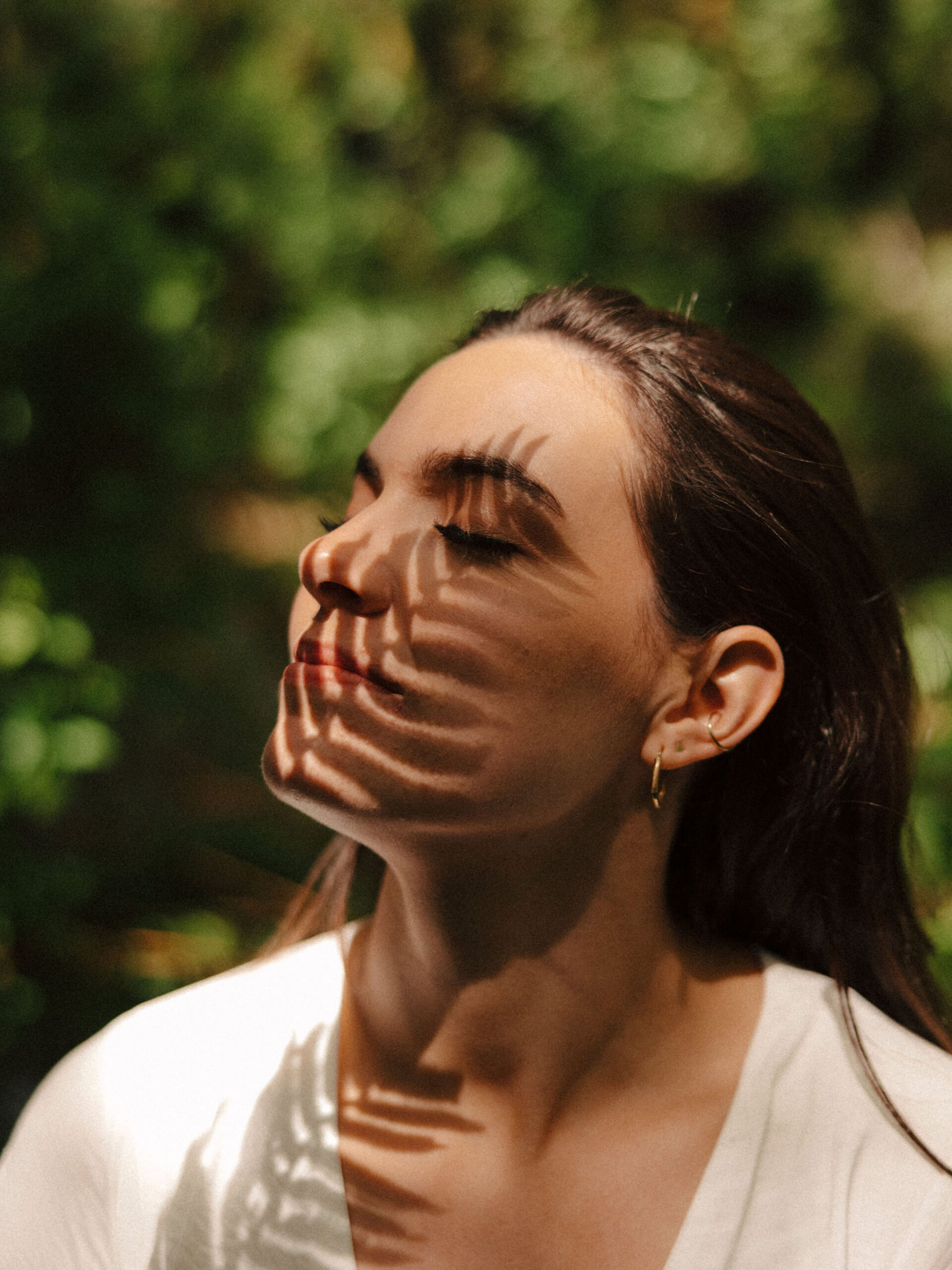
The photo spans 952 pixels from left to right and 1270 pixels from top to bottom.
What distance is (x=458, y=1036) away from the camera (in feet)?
5.44

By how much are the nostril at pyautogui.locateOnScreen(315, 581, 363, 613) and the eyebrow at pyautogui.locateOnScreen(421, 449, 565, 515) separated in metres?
0.23

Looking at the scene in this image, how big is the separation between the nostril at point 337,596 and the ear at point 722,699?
1.67 ft

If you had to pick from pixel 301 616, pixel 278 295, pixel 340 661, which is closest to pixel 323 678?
pixel 340 661

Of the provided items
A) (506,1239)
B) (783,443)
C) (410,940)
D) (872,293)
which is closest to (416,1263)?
(506,1239)

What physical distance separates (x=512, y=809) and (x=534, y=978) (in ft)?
1.18

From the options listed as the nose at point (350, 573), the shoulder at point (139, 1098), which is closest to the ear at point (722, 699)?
the nose at point (350, 573)

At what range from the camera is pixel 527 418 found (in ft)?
4.90

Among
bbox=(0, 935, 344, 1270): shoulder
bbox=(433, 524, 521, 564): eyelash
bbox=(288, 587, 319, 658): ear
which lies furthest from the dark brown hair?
bbox=(0, 935, 344, 1270): shoulder

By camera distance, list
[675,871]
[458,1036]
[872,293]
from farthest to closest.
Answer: [872,293] → [675,871] → [458,1036]

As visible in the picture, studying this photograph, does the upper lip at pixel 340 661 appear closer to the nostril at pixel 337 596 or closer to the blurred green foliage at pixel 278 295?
the nostril at pixel 337 596

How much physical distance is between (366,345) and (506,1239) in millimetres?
3035

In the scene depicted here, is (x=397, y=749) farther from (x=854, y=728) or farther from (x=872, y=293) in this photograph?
(x=872, y=293)

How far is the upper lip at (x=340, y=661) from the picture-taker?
1.42m

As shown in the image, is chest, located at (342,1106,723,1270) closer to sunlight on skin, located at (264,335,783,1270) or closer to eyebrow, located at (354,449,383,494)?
sunlight on skin, located at (264,335,783,1270)
